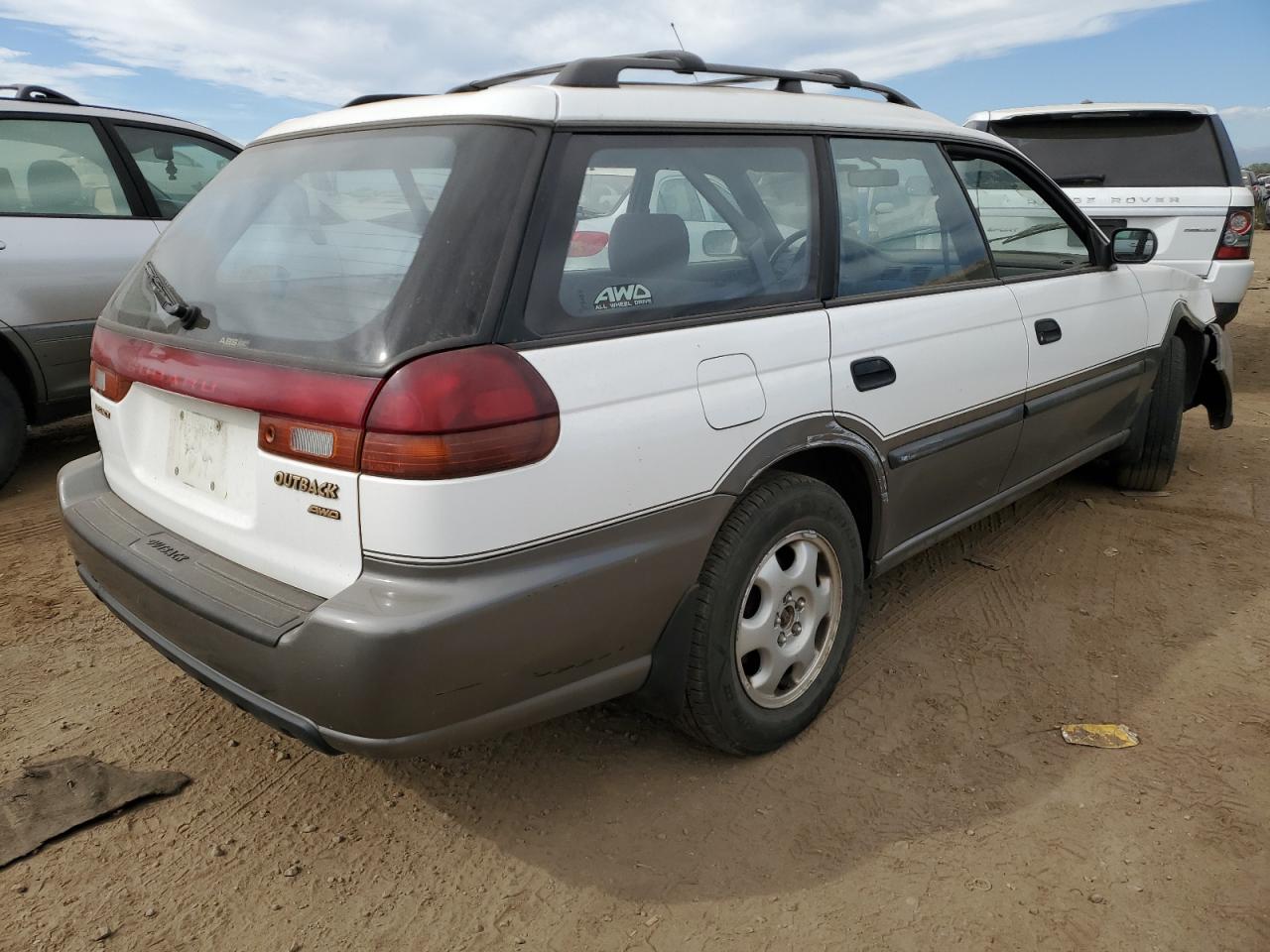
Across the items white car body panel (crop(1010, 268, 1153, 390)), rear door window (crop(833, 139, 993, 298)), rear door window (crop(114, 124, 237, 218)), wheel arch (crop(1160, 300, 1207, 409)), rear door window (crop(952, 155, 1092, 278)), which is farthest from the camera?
rear door window (crop(114, 124, 237, 218))

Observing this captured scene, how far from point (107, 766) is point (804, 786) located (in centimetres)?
186

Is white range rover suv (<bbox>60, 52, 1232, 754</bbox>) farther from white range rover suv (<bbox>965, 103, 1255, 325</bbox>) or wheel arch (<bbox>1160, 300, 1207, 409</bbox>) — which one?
white range rover suv (<bbox>965, 103, 1255, 325</bbox>)

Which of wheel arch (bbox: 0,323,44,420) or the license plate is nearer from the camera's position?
the license plate

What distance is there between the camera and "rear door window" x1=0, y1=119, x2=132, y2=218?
15.5 ft

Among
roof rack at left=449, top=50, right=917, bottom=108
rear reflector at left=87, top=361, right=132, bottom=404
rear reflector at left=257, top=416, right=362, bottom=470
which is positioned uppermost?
roof rack at left=449, top=50, right=917, bottom=108

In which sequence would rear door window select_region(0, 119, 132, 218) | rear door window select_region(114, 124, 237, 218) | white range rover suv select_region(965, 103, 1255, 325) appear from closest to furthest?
rear door window select_region(0, 119, 132, 218), rear door window select_region(114, 124, 237, 218), white range rover suv select_region(965, 103, 1255, 325)

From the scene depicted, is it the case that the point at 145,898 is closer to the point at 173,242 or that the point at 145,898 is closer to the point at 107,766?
the point at 107,766

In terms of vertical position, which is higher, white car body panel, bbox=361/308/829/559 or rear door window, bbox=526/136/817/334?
rear door window, bbox=526/136/817/334

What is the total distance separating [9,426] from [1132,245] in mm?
5104

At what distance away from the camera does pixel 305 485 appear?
1.97 m

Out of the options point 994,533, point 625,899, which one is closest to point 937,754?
point 625,899

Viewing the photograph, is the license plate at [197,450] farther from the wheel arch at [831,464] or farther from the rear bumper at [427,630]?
the wheel arch at [831,464]

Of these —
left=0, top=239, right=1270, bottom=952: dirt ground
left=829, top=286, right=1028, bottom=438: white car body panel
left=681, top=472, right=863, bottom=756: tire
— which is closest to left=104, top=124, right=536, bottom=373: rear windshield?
left=681, top=472, right=863, bottom=756: tire

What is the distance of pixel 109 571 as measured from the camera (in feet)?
7.94
